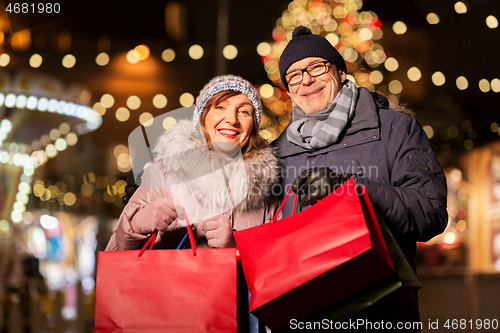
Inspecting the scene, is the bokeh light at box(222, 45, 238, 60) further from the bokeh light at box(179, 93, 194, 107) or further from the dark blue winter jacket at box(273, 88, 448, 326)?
the dark blue winter jacket at box(273, 88, 448, 326)

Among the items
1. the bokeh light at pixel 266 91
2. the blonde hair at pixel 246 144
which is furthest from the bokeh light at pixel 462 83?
the blonde hair at pixel 246 144

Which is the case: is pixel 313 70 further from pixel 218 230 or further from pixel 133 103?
pixel 133 103

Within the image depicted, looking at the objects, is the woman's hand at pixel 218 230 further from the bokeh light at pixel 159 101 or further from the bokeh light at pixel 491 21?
the bokeh light at pixel 159 101

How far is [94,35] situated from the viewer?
6.59 metres

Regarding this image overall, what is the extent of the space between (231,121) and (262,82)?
3576 millimetres

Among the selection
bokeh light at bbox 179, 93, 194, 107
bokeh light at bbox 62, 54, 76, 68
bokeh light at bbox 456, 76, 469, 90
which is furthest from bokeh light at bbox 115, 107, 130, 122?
bokeh light at bbox 456, 76, 469, 90

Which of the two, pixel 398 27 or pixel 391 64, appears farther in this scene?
pixel 391 64

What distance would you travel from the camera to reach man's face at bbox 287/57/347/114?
82.5 inches

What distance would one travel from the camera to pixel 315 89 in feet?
6.86

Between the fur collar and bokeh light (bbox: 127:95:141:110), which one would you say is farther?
bokeh light (bbox: 127:95:141:110)

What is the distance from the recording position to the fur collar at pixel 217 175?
6.48ft

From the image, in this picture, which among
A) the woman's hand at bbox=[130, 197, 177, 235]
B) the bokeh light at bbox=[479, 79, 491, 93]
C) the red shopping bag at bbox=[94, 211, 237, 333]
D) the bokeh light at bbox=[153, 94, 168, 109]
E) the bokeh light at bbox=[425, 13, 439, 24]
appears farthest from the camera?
the bokeh light at bbox=[153, 94, 168, 109]

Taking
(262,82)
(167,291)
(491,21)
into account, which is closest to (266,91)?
(262,82)

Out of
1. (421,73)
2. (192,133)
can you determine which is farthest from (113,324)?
(421,73)
